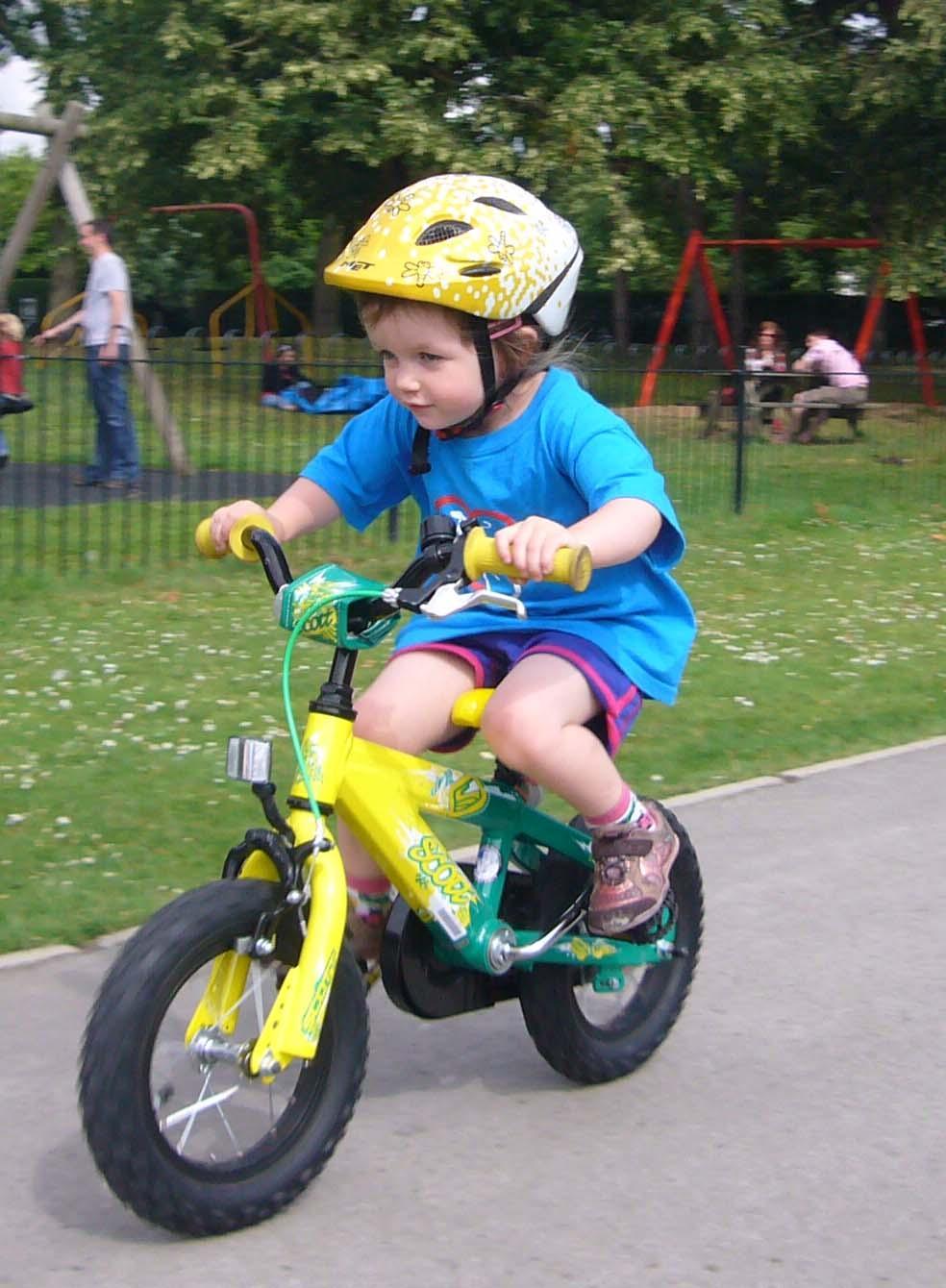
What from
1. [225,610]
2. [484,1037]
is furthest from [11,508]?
[484,1037]

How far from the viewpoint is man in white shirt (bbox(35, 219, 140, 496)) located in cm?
1134

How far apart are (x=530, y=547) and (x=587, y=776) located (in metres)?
0.72

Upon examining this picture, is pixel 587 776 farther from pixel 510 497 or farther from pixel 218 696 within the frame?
pixel 218 696

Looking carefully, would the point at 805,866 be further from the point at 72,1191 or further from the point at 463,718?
the point at 72,1191

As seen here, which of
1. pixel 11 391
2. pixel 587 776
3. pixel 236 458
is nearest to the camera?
pixel 587 776

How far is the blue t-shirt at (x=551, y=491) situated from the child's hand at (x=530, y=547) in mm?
431

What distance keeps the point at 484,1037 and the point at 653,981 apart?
0.42 meters

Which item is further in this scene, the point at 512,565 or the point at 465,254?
the point at 465,254

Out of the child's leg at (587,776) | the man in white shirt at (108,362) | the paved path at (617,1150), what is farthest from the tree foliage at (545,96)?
the child's leg at (587,776)

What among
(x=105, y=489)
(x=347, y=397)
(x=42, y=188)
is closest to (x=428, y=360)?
(x=105, y=489)

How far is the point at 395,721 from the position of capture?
3428 mm

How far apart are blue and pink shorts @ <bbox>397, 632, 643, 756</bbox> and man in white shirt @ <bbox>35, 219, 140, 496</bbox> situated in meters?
6.58

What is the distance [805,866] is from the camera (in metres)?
5.55

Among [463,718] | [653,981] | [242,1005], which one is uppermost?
[463,718]
